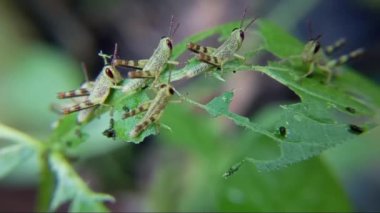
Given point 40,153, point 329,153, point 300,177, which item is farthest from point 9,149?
point 329,153

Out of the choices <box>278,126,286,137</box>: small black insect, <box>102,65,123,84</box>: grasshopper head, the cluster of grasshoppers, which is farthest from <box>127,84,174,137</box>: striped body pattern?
<box>278,126,286,137</box>: small black insect

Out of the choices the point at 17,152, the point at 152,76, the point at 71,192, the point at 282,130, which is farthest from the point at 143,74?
the point at 17,152

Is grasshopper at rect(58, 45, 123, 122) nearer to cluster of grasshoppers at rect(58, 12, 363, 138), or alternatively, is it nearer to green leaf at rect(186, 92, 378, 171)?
cluster of grasshoppers at rect(58, 12, 363, 138)

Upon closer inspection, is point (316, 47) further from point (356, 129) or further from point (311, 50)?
point (356, 129)

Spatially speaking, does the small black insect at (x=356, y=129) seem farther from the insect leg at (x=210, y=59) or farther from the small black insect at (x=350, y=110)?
the insect leg at (x=210, y=59)

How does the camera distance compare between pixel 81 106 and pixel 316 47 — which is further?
pixel 316 47

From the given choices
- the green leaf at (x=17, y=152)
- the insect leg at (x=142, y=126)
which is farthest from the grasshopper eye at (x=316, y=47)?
the green leaf at (x=17, y=152)
